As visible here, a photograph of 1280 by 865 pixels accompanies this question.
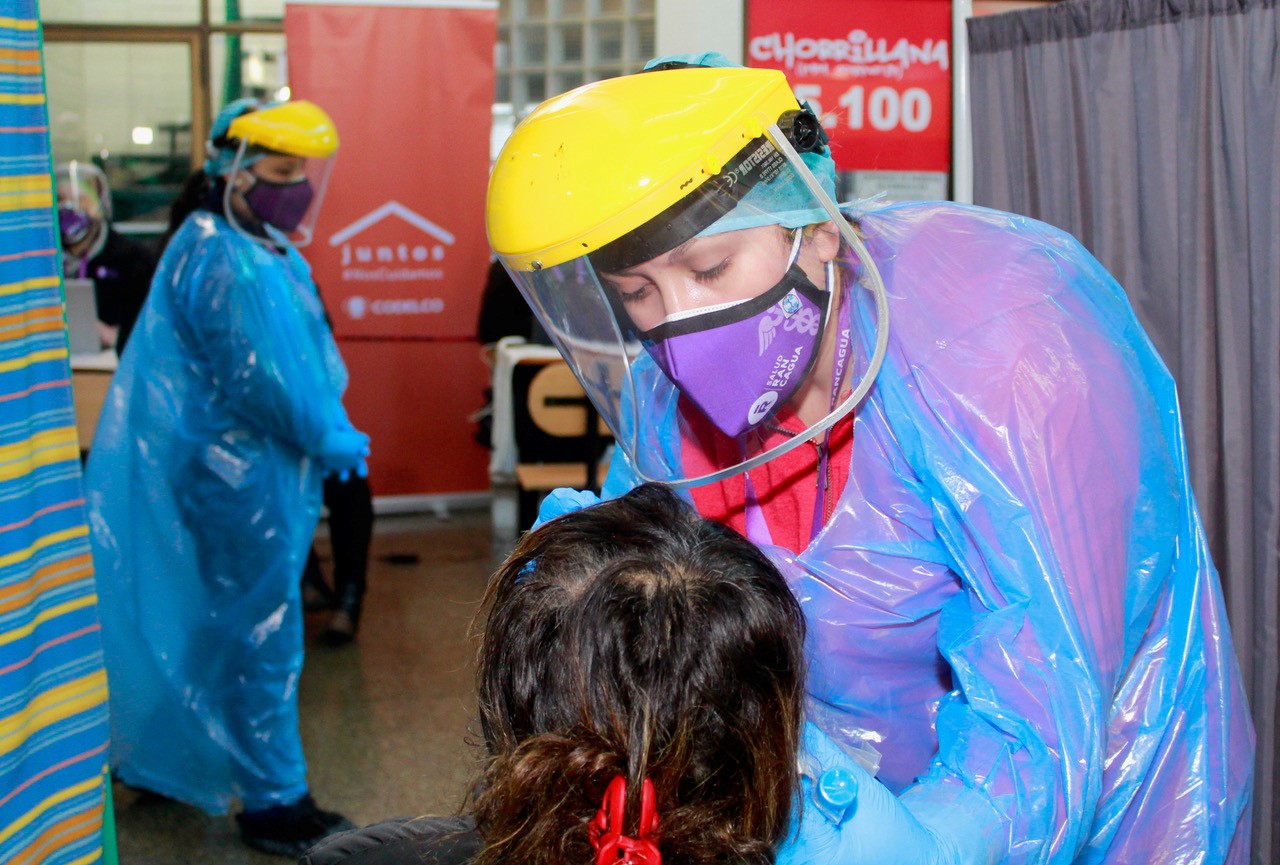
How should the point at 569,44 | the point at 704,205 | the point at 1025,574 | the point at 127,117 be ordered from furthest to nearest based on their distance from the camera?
the point at 569,44, the point at 127,117, the point at 704,205, the point at 1025,574

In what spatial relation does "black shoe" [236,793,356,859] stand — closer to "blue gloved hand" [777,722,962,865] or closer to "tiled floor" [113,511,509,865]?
"tiled floor" [113,511,509,865]

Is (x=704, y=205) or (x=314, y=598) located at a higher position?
(x=704, y=205)

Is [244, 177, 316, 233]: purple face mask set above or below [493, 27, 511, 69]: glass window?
below

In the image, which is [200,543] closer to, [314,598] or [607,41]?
[314,598]

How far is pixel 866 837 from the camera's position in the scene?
2.64 ft

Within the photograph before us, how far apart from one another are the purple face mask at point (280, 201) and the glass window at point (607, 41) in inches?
227

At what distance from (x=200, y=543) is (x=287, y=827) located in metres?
0.66

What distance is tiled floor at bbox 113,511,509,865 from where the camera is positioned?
2.66 meters

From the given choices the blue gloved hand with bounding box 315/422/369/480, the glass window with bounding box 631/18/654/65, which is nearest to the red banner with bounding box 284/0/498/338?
the blue gloved hand with bounding box 315/422/369/480

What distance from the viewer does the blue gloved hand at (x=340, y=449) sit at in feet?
8.57

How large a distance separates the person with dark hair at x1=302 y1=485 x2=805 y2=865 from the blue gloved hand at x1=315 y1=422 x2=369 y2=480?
1.80 metres

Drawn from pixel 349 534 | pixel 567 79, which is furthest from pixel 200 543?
pixel 567 79

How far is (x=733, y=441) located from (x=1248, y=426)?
28.9 inches

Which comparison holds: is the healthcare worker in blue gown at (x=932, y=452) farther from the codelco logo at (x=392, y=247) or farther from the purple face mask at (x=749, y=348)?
the codelco logo at (x=392, y=247)
